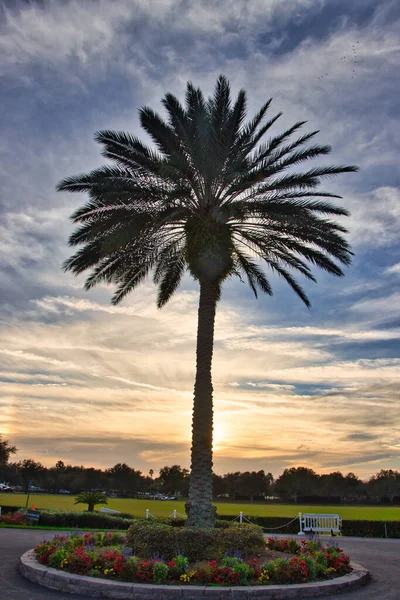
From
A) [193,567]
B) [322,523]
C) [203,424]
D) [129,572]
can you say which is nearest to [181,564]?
[193,567]

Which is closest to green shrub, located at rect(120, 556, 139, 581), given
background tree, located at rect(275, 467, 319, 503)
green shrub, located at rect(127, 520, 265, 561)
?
green shrub, located at rect(127, 520, 265, 561)

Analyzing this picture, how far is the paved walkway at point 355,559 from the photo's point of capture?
1056 centimetres

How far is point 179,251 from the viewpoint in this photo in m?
19.6

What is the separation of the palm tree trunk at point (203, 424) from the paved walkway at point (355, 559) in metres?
4.66

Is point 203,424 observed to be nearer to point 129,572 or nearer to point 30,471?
point 129,572

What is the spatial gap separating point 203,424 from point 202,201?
7.11 metres

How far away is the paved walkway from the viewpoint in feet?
34.7

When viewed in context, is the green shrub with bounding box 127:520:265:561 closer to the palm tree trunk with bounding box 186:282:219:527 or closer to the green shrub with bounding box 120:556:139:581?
the palm tree trunk with bounding box 186:282:219:527

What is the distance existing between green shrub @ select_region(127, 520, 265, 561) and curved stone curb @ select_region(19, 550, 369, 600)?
230cm

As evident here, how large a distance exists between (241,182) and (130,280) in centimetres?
608

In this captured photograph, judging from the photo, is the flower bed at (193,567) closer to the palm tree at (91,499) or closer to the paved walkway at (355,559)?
the paved walkway at (355,559)

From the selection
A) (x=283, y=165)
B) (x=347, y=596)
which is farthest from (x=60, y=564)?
(x=283, y=165)

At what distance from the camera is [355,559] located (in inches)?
679

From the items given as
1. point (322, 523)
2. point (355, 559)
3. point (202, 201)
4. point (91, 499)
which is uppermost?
point (202, 201)
